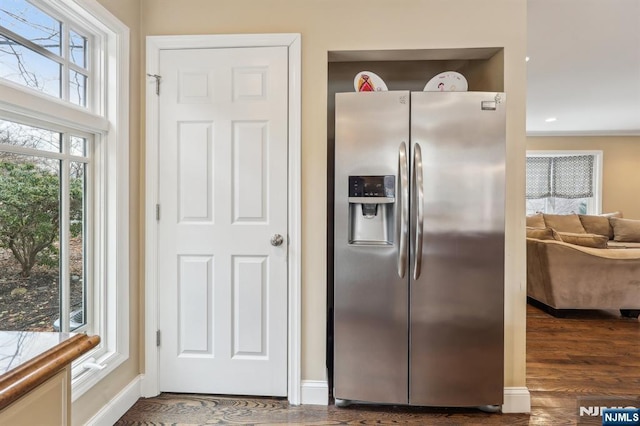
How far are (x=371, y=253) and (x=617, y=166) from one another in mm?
7214

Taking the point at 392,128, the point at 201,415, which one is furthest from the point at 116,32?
the point at 201,415

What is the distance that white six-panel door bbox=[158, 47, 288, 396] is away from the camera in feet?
6.64

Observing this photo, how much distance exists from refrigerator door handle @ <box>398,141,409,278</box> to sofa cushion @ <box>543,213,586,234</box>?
5141 millimetres

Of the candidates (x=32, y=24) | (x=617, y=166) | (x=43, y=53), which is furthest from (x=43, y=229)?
(x=617, y=166)

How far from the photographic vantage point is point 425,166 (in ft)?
6.09

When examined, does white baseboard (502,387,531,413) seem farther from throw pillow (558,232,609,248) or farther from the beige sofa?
throw pillow (558,232,609,248)

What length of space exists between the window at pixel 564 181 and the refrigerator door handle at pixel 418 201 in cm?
599

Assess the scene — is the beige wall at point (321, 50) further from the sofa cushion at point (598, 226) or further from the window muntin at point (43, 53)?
the sofa cushion at point (598, 226)

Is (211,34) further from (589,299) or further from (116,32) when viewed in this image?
(589,299)

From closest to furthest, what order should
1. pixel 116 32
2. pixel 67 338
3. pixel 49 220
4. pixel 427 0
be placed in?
pixel 67 338, pixel 49 220, pixel 116 32, pixel 427 0

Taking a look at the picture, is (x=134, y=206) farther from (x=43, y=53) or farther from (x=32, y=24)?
(x=32, y=24)

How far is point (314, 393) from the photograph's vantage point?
202cm

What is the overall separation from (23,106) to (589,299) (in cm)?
455

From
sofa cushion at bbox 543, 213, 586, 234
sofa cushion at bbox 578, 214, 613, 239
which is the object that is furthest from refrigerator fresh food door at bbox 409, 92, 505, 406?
sofa cushion at bbox 578, 214, 613, 239
